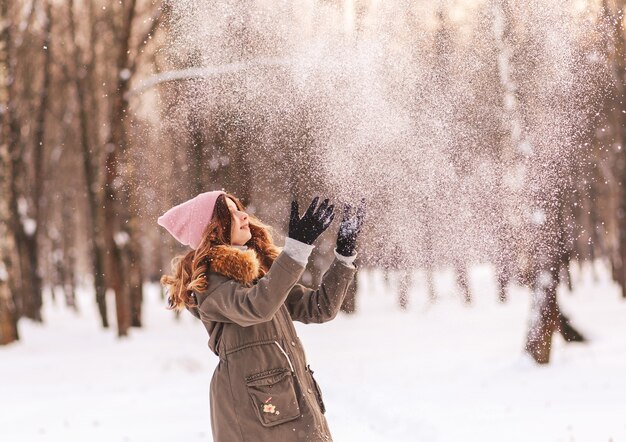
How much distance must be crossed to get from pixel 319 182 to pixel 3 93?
9469 mm

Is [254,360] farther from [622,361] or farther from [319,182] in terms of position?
[622,361]

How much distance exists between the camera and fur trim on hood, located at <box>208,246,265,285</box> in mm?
2850

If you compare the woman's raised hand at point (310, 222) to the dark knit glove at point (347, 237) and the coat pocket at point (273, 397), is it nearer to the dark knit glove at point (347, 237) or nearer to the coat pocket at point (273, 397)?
the dark knit glove at point (347, 237)

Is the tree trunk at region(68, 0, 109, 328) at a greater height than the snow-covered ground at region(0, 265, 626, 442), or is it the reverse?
the tree trunk at region(68, 0, 109, 328)

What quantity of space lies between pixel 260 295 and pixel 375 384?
694cm

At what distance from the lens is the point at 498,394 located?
8195 mm

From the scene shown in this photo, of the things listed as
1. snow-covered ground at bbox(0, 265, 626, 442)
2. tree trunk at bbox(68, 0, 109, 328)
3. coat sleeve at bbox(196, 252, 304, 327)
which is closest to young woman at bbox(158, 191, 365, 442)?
coat sleeve at bbox(196, 252, 304, 327)

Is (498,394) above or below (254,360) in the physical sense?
below

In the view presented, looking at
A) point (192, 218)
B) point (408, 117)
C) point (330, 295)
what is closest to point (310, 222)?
point (330, 295)

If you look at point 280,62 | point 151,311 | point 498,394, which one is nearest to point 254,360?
point 280,62

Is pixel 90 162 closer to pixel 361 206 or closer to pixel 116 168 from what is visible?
pixel 116 168

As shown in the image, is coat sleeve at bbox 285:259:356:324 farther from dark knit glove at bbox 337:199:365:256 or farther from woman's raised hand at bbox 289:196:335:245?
woman's raised hand at bbox 289:196:335:245

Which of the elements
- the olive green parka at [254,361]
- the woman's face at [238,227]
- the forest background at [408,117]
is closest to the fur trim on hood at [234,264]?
the olive green parka at [254,361]

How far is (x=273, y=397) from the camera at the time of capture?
9.15ft
